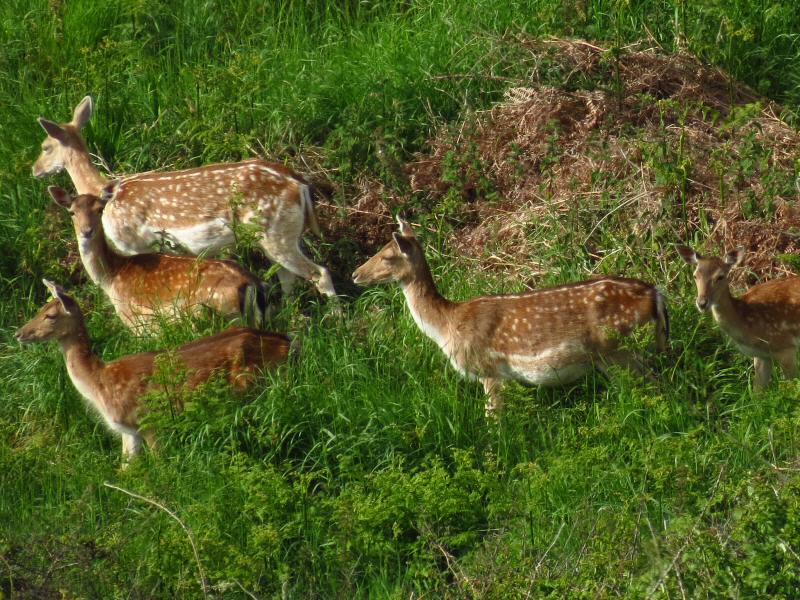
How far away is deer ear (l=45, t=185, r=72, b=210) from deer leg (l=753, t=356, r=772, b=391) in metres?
4.58

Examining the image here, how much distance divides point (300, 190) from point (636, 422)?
3.17 metres

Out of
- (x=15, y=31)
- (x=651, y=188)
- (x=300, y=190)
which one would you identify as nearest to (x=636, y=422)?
(x=651, y=188)

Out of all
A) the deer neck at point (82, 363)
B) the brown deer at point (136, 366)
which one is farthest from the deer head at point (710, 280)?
the deer neck at point (82, 363)

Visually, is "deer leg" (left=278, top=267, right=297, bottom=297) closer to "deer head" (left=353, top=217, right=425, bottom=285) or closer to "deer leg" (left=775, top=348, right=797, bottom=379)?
"deer head" (left=353, top=217, right=425, bottom=285)

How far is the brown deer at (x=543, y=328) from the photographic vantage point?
28.2 feet

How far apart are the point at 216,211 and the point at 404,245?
1577 mm

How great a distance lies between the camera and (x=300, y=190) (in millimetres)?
10234

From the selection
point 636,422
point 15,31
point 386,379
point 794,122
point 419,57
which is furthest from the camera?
point 15,31

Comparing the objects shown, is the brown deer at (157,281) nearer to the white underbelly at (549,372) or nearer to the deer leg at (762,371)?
the white underbelly at (549,372)

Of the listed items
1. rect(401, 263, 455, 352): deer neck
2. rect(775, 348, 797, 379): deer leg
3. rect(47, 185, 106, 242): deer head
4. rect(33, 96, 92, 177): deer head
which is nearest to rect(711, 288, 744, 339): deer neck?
rect(775, 348, 797, 379): deer leg

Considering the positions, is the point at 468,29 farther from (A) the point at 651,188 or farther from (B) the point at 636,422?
(B) the point at 636,422

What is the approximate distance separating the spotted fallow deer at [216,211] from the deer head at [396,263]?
30.0 inches

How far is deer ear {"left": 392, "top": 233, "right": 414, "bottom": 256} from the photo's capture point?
30.4ft

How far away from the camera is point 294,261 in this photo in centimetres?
1022
